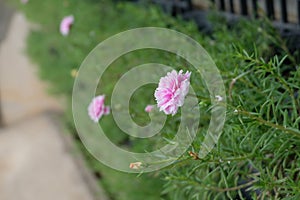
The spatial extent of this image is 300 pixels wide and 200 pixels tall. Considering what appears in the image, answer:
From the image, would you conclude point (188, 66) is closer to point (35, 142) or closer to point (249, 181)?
point (249, 181)

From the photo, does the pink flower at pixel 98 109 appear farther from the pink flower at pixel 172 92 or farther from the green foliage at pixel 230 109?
the pink flower at pixel 172 92

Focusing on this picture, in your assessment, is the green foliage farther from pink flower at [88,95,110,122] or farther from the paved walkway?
the paved walkway

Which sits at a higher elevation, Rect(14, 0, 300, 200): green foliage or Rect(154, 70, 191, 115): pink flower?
Rect(154, 70, 191, 115): pink flower

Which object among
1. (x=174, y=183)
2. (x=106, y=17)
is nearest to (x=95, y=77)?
(x=106, y=17)

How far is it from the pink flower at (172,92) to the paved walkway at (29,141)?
1992mm

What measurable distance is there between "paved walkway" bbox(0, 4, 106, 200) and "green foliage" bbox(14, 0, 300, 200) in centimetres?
90

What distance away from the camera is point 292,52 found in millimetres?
1638

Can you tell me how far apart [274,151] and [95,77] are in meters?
1.29

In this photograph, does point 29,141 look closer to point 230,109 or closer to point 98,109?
point 98,109

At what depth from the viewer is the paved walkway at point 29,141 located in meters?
3.26

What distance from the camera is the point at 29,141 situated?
4.05 metres

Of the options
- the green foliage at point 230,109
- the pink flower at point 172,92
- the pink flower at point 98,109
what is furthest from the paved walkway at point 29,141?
the pink flower at point 172,92

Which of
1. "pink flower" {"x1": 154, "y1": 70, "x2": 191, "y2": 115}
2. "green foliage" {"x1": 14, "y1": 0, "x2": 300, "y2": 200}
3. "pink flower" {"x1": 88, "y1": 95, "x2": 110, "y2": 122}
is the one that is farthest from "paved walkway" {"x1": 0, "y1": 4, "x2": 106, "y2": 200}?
"pink flower" {"x1": 154, "y1": 70, "x2": 191, "y2": 115}

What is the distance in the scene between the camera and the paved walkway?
10.7ft
